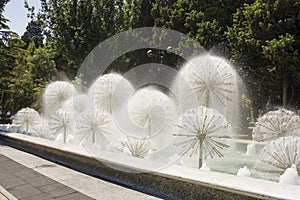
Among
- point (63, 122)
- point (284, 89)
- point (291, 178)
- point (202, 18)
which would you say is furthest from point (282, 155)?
point (202, 18)

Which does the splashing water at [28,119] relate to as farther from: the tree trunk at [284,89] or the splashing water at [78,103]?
the tree trunk at [284,89]

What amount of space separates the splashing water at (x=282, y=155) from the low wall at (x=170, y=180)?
6.95 ft

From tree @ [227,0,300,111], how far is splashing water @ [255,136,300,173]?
12.2 m

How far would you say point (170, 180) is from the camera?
4.52 meters

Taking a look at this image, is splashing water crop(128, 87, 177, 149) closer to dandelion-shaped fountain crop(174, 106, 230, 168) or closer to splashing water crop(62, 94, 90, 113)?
dandelion-shaped fountain crop(174, 106, 230, 168)

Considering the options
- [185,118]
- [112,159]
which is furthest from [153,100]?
[112,159]

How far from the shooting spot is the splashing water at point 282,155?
594cm

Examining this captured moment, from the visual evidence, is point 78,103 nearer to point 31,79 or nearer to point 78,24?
point 31,79

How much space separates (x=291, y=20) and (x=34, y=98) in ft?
56.0

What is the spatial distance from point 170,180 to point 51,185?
1.98 meters

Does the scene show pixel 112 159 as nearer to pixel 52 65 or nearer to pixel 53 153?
pixel 53 153

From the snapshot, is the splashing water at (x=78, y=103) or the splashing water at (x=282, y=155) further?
the splashing water at (x=78, y=103)

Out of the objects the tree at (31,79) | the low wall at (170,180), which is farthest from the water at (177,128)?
the tree at (31,79)

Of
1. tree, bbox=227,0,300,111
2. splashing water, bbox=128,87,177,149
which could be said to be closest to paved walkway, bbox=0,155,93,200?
splashing water, bbox=128,87,177,149
